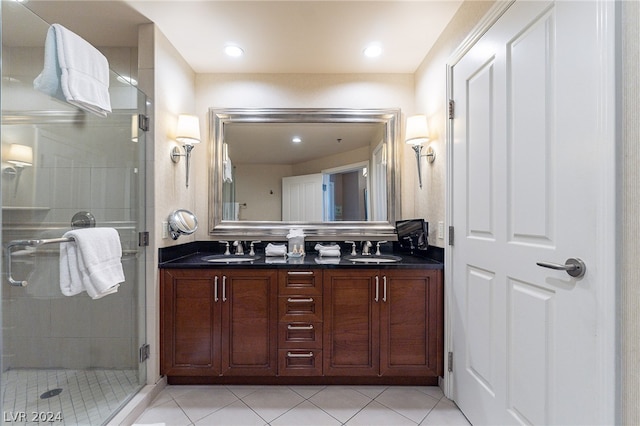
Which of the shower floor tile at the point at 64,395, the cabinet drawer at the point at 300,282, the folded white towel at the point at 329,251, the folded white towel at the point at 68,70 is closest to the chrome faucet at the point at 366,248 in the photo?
the folded white towel at the point at 329,251

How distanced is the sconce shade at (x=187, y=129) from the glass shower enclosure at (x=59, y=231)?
31 centimetres

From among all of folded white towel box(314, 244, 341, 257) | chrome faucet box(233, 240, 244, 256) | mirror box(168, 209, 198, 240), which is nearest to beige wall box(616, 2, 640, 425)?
folded white towel box(314, 244, 341, 257)

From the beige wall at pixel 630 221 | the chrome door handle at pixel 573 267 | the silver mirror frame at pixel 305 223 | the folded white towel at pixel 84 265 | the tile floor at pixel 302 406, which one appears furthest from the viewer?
the silver mirror frame at pixel 305 223

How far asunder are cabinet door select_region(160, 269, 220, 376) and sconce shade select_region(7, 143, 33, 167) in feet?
3.06

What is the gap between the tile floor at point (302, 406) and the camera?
5.26 feet

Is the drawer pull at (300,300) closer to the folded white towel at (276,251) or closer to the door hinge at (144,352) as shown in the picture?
the folded white towel at (276,251)

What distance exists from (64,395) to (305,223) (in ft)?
5.98

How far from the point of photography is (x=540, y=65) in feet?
3.60

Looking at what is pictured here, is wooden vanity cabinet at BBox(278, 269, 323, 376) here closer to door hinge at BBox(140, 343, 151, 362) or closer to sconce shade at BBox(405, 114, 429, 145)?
door hinge at BBox(140, 343, 151, 362)

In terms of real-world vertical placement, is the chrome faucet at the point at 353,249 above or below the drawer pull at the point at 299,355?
above

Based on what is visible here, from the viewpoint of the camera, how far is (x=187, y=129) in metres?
2.12

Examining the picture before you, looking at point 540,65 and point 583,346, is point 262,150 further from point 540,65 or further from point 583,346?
point 583,346

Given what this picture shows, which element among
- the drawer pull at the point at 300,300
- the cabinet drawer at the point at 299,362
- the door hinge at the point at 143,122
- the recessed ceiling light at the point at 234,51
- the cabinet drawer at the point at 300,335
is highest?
the recessed ceiling light at the point at 234,51

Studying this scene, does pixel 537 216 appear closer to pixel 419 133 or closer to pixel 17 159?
pixel 419 133
